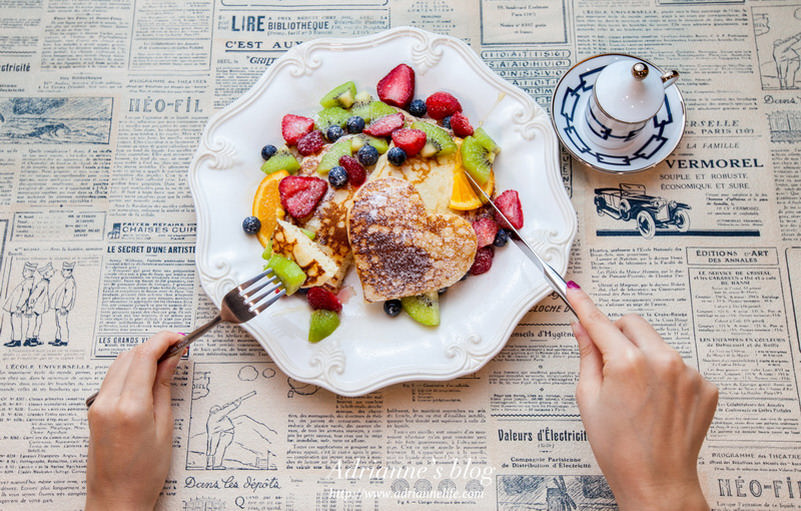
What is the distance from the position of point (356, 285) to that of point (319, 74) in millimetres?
610

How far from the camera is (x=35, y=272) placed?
1666 mm

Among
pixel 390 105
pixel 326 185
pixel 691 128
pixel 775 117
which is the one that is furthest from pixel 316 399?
pixel 775 117

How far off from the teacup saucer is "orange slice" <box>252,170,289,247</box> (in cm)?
81

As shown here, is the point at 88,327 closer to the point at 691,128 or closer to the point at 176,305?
the point at 176,305

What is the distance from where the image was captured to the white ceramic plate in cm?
149

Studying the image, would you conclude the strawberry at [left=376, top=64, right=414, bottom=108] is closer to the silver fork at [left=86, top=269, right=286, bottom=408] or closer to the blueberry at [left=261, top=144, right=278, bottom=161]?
the blueberry at [left=261, top=144, right=278, bottom=161]

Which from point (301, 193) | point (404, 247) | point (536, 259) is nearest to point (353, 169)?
point (301, 193)

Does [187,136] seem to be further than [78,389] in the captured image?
Yes

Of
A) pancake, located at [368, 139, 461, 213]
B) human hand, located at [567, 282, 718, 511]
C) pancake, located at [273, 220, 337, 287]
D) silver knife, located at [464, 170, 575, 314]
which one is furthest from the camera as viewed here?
pancake, located at [368, 139, 461, 213]

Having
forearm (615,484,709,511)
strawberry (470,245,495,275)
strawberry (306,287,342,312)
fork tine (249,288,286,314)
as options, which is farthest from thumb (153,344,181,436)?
forearm (615,484,709,511)

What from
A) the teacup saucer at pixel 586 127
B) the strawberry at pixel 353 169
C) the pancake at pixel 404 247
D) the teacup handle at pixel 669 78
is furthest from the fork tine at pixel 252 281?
the teacup handle at pixel 669 78

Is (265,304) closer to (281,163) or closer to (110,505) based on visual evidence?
(281,163)

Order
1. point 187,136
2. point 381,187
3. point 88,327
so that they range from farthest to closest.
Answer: point 187,136
point 88,327
point 381,187
